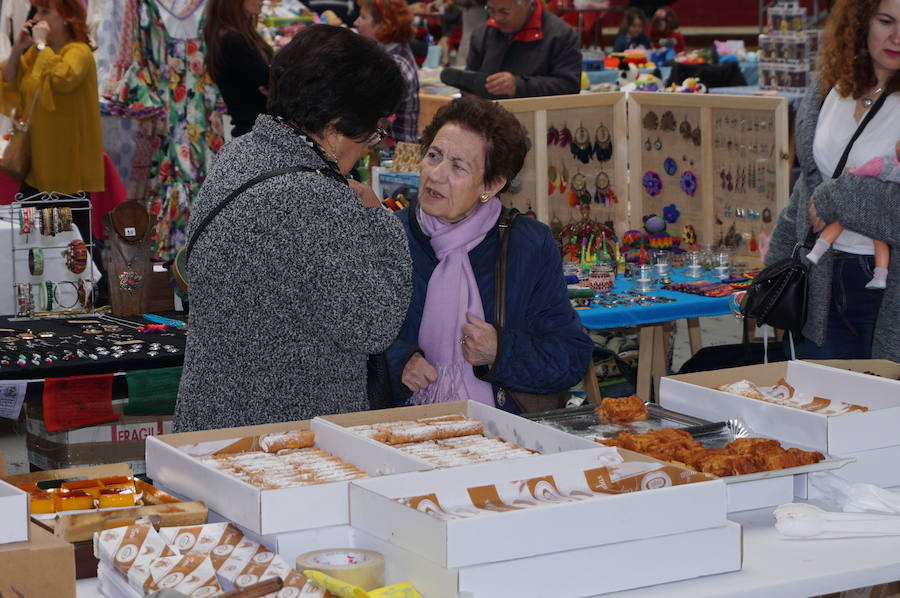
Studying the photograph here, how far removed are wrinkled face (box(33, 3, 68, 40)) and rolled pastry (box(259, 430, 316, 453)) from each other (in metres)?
4.62

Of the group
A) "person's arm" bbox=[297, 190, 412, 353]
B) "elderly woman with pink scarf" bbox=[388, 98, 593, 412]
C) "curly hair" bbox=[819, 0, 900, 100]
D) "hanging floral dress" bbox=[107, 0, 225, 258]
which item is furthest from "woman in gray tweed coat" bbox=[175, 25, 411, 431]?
"hanging floral dress" bbox=[107, 0, 225, 258]

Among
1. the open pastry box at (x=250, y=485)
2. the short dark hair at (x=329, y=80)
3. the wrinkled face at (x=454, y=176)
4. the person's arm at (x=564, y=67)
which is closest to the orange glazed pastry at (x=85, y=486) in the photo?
the open pastry box at (x=250, y=485)

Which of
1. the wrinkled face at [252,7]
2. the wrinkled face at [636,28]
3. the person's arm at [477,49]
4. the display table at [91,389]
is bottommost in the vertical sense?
the display table at [91,389]

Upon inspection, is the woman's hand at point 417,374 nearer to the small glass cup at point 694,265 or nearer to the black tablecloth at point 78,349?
the black tablecloth at point 78,349

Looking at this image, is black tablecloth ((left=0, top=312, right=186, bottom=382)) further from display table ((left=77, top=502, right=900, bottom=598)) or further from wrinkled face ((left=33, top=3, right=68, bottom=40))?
wrinkled face ((left=33, top=3, right=68, bottom=40))

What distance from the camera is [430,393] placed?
9.67ft

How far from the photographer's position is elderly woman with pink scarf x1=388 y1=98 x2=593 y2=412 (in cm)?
289

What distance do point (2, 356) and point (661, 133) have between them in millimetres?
2648

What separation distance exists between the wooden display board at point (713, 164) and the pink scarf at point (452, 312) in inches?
75.2

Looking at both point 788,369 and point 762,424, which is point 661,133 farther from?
point 762,424

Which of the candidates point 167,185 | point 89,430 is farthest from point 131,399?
point 167,185

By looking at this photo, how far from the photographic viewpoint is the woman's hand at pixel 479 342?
2.87m

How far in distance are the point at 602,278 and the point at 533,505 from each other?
2.54 m

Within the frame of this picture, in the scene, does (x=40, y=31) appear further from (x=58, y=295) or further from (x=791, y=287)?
(x=791, y=287)
